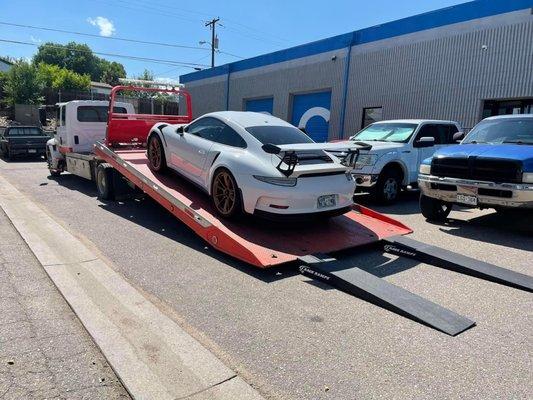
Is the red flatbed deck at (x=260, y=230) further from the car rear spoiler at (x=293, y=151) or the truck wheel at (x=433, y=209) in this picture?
the truck wheel at (x=433, y=209)

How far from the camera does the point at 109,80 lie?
92.6 meters

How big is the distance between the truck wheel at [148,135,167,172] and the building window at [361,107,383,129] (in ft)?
36.0

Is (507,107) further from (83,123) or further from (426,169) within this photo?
(83,123)

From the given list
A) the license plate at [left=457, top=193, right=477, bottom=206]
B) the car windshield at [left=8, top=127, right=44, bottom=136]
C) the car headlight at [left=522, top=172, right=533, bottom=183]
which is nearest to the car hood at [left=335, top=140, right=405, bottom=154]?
the license plate at [left=457, top=193, right=477, bottom=206]

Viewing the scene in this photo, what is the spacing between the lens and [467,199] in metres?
7.18

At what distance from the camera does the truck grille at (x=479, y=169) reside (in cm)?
665

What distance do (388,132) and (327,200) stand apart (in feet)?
17.8

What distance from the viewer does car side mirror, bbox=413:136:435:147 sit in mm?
9453

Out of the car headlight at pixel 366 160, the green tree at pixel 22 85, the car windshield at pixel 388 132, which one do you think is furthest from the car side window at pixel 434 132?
the green tree at pixel 22 85

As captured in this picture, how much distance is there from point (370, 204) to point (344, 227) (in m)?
3.82

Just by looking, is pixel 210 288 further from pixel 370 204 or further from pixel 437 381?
pixel 370 204

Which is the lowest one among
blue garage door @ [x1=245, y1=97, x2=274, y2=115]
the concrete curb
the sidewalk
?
the sidewalk

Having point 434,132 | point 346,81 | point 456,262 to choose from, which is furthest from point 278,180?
point 346,81

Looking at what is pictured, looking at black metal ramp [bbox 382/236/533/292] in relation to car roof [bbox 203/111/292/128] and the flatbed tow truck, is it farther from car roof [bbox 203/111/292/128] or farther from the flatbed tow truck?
car roof [bbox 203/111/292/128]
